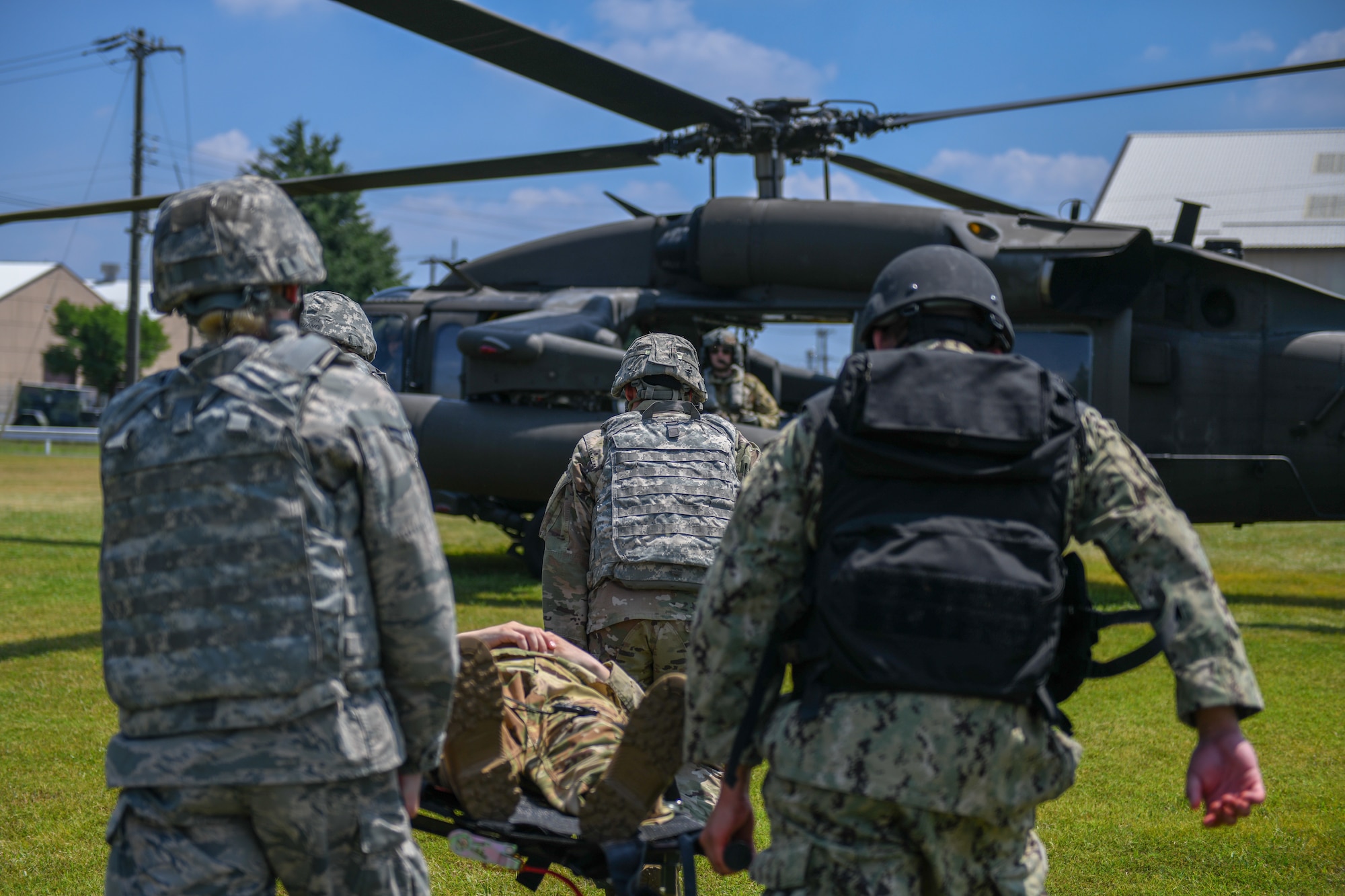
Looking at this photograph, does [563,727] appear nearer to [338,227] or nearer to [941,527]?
[941,527]

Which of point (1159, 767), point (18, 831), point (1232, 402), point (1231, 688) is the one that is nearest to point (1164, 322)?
point (1232, 402)

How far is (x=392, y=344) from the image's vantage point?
400 inches

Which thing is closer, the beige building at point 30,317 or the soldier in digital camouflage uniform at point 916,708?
the soldier in digital camouflage uniform at point 916,708

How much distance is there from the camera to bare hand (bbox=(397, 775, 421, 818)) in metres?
2.20

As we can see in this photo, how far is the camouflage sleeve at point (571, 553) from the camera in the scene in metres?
3.99

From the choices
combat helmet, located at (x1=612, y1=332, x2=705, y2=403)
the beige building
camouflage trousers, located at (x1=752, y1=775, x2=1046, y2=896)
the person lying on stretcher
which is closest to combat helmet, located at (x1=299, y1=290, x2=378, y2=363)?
combat helmet, located at (x1=612, y1=332, x2=705, y2=403)

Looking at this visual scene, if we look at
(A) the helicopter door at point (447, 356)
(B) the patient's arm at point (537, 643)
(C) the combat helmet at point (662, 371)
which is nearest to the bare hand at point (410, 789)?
(B) the patient's arm at point (537, 643)

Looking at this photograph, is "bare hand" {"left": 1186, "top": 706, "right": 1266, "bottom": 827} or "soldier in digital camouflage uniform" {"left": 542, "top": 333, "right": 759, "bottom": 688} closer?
"bare hand" {"left": 1186, "top": 706, "right": 1266, "bottom": 827}

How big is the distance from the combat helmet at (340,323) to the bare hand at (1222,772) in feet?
11.0

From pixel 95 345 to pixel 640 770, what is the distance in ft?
200

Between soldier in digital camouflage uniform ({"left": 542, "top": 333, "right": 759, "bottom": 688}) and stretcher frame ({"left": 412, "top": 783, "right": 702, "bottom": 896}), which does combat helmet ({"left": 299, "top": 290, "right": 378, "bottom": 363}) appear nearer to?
soldier in digital camouflage uniform ({"left": 542, "top": 333, "right": 759, "bottom": 688})

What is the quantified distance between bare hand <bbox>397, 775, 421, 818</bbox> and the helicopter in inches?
246

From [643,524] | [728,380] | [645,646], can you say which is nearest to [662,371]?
[643,524]

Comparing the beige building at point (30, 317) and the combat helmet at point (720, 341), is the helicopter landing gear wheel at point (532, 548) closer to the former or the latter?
the combat helmet at point (720, 341)
